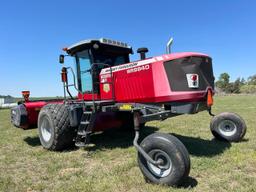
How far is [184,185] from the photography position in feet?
13.1

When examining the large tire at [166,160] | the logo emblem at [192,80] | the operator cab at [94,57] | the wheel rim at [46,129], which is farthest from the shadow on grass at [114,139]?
the logo emblem at [192,80]

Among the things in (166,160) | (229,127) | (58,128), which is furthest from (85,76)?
(229,127)

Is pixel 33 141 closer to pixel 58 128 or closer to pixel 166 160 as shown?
pixel 58 128

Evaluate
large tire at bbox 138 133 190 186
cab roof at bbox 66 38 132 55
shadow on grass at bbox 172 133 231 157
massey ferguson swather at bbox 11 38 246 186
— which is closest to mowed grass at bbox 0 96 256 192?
shadow on grass at bbox 172 133 231 157

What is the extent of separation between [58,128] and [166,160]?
314cm

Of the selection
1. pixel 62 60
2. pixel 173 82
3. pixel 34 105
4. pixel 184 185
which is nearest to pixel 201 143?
pixel 173 82

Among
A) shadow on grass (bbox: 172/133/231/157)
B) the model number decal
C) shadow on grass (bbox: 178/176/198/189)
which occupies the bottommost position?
shadow on grass (bbox: 178/176/198/189)

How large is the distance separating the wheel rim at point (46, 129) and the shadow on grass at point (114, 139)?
3.69ft

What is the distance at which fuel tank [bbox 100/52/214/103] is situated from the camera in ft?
16.1

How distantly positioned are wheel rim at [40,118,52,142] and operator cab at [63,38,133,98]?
4.13ft

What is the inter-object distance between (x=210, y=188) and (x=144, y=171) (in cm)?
103

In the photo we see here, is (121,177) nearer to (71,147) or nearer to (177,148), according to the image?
(177,148)

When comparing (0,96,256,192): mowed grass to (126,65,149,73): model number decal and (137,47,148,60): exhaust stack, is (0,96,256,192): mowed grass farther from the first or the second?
(137,47,148,60): exhaust stack

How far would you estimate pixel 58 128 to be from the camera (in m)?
6.26
